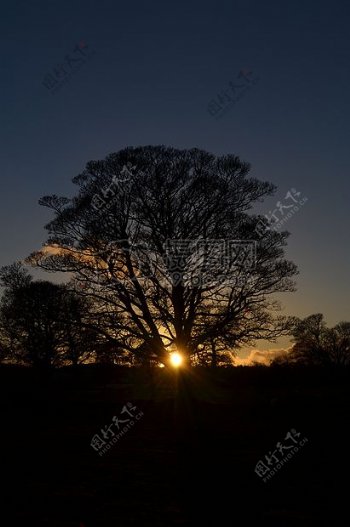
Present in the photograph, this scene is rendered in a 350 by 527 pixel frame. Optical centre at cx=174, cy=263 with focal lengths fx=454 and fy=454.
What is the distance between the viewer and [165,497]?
5789 mm

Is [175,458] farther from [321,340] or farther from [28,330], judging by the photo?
[321,340]

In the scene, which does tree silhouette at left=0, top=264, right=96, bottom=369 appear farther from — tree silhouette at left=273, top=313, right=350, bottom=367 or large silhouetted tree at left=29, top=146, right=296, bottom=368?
tree silhouette at left=273, top=313, right=350, bottom=367

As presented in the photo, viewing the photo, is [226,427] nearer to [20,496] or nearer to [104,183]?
[20,496]

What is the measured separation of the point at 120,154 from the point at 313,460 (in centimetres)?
1172

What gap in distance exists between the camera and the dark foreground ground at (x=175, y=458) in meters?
5.18

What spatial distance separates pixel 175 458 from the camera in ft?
28.0

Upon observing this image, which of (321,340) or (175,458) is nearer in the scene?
(175,458)

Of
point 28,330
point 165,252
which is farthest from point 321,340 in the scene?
point 165,252

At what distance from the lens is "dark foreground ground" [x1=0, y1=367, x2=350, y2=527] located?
17.0ft

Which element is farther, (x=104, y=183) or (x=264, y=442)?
(x=104, y=183)

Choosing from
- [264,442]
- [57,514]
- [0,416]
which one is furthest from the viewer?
[0,416]

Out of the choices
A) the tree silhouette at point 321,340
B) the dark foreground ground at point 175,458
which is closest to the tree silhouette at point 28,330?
the dark foreground ground at point 175,458

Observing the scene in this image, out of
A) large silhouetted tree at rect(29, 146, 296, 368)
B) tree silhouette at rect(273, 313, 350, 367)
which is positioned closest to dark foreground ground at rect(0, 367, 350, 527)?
large silhouetted tree at rect(29, 146, 296, 368)

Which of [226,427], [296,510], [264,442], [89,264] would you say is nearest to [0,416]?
[89,264]
